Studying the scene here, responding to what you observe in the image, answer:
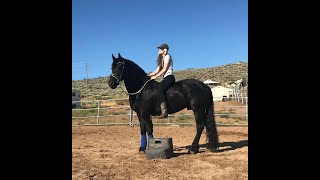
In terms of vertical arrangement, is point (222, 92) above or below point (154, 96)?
above

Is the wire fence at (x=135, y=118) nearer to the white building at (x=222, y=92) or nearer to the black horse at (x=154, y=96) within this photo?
the black horse at (x=154, y=96)

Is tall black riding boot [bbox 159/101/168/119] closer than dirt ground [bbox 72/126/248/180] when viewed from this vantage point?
No

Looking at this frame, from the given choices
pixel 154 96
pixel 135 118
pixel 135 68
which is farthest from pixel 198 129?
pixel 135 118

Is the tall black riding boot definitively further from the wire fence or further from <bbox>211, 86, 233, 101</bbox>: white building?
<bbox>211, 86, 233, 101</bbox>: white building

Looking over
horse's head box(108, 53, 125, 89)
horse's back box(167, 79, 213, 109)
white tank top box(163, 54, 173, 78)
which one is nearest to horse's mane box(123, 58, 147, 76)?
horse's head box(108, 53, 125, 89)

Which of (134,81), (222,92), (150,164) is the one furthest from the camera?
(222,92)

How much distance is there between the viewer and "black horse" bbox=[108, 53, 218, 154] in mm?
6887

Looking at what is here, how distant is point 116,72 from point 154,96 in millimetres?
1040

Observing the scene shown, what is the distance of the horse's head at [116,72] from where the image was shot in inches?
269

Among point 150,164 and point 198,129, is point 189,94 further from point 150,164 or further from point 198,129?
point 150,164

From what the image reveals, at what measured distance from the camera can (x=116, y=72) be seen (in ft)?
22.5
